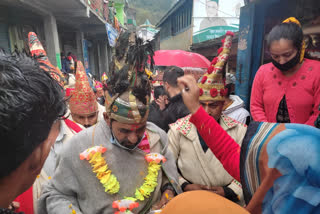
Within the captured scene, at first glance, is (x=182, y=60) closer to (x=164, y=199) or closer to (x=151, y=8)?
(x=164, y=199)

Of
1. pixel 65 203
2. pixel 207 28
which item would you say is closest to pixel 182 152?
pixel 65 203

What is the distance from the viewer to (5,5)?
6531 mm

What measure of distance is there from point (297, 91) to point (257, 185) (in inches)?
81.2

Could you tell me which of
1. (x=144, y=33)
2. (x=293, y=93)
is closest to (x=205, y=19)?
(x=144, y=33)

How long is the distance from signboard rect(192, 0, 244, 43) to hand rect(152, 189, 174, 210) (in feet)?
55.0

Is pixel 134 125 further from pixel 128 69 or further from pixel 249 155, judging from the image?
pixel 249 155

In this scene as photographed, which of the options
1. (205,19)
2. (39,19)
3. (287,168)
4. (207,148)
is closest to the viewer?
(287,168)

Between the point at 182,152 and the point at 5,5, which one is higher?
the point at 5,5

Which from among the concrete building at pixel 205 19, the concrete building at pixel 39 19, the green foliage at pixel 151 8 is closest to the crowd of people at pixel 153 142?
the concrete building at pixel 39 19

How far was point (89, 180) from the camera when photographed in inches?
62.6

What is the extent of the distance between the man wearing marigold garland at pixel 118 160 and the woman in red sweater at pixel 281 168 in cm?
87

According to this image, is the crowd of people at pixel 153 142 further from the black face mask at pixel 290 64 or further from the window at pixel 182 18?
the window at pixel 182 18

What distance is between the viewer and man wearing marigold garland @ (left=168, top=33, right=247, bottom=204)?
2000 mm

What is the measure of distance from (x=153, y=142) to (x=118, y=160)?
363 millimetres
